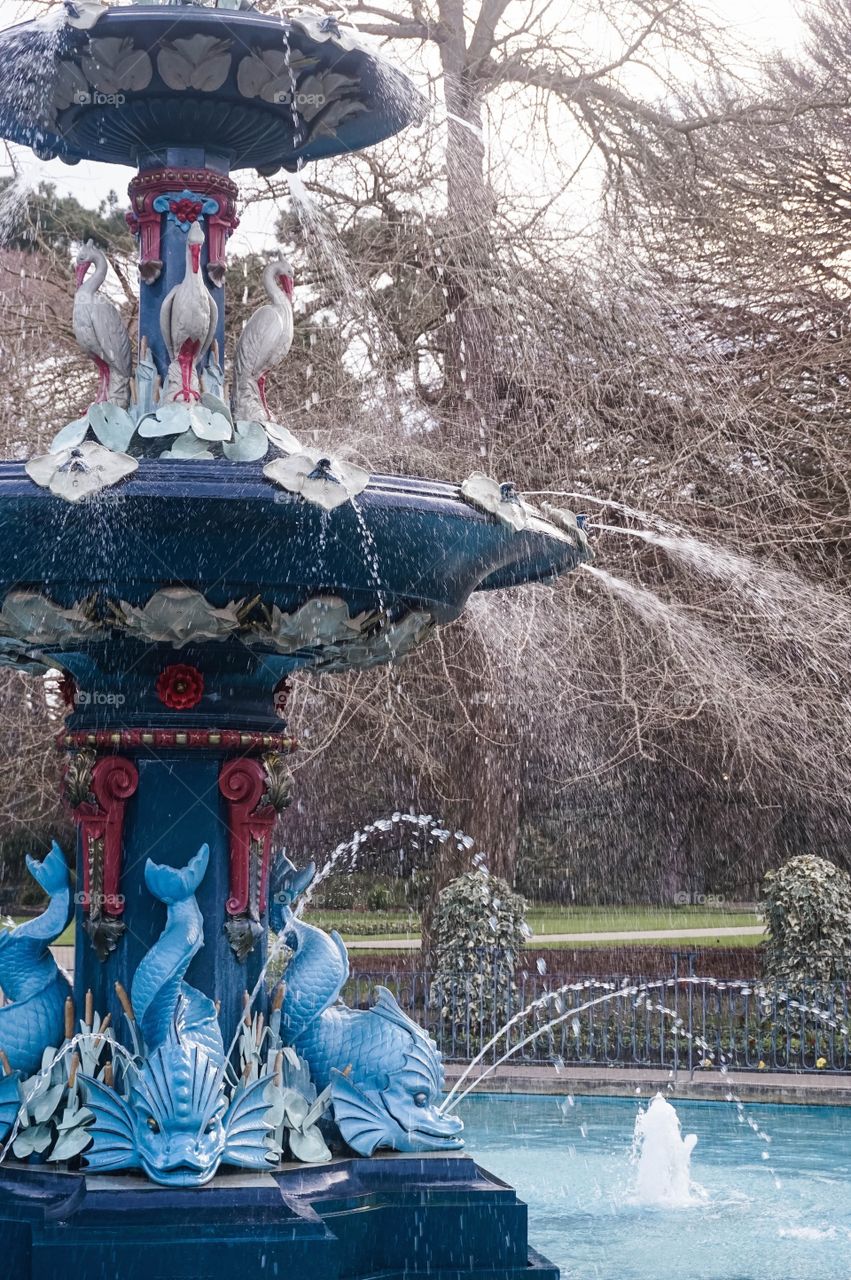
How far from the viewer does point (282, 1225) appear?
15.7 feet

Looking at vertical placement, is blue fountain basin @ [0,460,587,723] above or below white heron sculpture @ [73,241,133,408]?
below

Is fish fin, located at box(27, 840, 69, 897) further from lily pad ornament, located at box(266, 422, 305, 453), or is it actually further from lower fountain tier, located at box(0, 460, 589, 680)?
lily pad ornament, located at box(266, 422, 305, 453)

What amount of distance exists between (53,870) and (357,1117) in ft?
4.48

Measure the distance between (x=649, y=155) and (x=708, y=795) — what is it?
7.63 meters

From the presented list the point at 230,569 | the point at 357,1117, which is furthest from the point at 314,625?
the point at 357,1117

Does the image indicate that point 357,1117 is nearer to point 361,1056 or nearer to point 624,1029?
point 361,1056

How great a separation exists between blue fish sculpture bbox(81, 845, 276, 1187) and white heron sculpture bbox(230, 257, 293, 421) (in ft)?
5.35

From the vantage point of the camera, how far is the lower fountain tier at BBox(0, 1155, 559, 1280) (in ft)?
15.3

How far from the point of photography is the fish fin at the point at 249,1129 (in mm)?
5062

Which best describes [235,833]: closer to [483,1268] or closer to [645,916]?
[483,1268]

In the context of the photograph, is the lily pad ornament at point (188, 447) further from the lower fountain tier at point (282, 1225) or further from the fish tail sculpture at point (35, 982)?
the lower fountain tier at point (282, 1225)

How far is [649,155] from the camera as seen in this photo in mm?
16438

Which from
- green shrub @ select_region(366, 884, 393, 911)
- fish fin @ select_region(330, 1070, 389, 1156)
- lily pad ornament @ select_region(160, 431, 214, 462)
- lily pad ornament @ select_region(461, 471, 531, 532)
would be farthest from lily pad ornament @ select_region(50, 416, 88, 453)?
green shrub @ select_region(366, 884, 393, 911)

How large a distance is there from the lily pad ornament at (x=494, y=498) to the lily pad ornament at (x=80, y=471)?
3.52 ft
